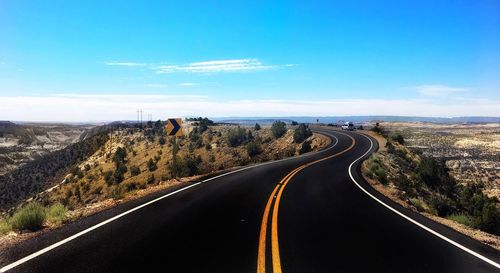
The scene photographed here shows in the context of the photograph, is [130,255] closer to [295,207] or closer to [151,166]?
[295,207]

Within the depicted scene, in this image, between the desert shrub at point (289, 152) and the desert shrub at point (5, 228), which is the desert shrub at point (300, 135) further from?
the desert shrub at point (5, 228)

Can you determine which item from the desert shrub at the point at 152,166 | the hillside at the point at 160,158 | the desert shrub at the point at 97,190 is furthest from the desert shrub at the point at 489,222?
the desert shrub at the point at 97,190

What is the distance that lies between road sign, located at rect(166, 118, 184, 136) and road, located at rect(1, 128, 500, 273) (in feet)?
22.2

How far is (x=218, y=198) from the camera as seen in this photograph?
13125 millimetres

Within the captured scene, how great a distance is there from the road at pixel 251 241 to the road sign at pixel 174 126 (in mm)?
6766

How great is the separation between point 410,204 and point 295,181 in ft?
17.1

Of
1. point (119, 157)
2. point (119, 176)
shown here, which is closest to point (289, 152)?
point (119, 176)

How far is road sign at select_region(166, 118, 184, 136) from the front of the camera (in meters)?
19.7

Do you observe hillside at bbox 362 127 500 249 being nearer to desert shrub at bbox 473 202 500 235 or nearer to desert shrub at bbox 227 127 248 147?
desert shrub at bbox 473 202 500 235

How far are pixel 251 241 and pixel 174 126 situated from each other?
1293 centimetres

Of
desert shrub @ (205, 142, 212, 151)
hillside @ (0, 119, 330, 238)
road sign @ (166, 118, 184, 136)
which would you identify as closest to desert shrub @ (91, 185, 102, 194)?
hillside @ (0, 119, 330, 238)

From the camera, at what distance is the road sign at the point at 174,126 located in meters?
19.7

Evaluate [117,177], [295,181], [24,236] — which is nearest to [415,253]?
Result: [24,236]

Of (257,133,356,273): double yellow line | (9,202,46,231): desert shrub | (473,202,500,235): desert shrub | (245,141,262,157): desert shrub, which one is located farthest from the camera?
(245,141,262,157): desert shrub
